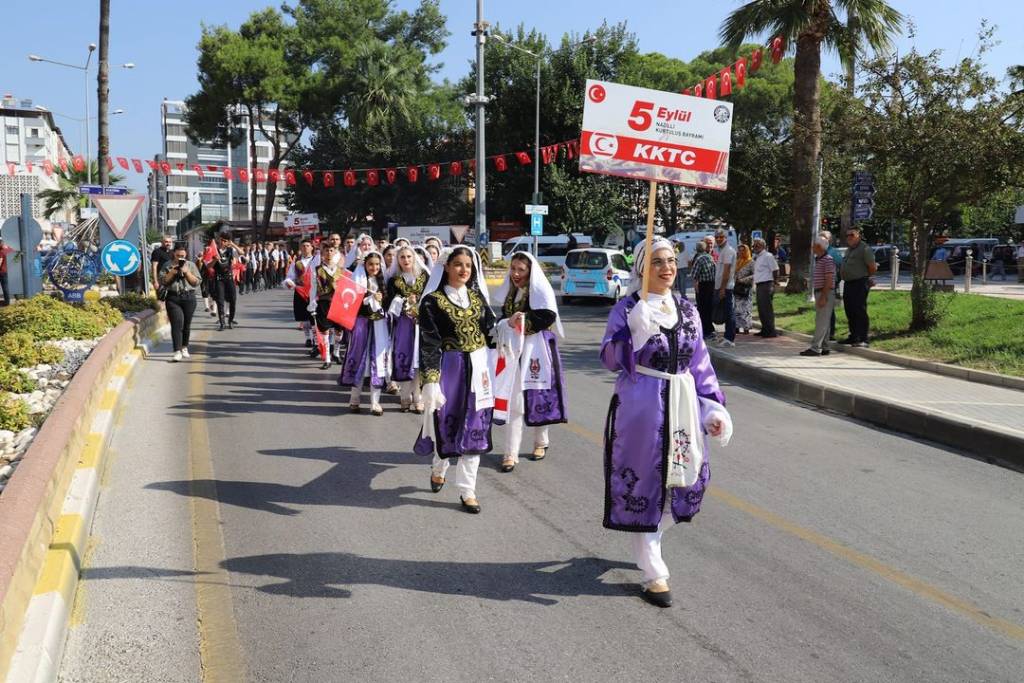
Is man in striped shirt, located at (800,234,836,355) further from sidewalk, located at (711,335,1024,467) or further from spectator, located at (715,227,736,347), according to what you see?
spectator, located at (715,227,736,347)

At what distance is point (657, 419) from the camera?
480cm

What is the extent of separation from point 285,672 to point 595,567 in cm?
191

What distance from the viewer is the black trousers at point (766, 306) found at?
15.5 metres

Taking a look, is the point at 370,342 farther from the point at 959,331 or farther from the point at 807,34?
the point at 807,34

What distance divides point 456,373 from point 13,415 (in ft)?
13.0

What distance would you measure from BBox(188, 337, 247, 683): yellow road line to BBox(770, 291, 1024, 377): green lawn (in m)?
9.49

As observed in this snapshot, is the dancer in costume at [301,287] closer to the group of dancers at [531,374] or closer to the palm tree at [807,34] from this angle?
the group of dancers at [531,374]

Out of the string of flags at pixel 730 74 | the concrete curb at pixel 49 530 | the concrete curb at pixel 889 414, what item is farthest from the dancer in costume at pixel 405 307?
the string of flags at pixel 730 74

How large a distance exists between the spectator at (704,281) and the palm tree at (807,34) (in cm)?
415

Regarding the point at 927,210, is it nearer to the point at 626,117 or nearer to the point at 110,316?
the point at 626,117

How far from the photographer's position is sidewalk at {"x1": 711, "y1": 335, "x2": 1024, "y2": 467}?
338 inches

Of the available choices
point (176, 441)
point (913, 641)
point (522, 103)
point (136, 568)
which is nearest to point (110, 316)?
point (176, 441)

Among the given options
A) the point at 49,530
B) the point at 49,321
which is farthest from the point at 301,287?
the point at 49,530

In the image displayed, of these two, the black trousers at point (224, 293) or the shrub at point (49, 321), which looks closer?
the shrub at point (49, 321)
